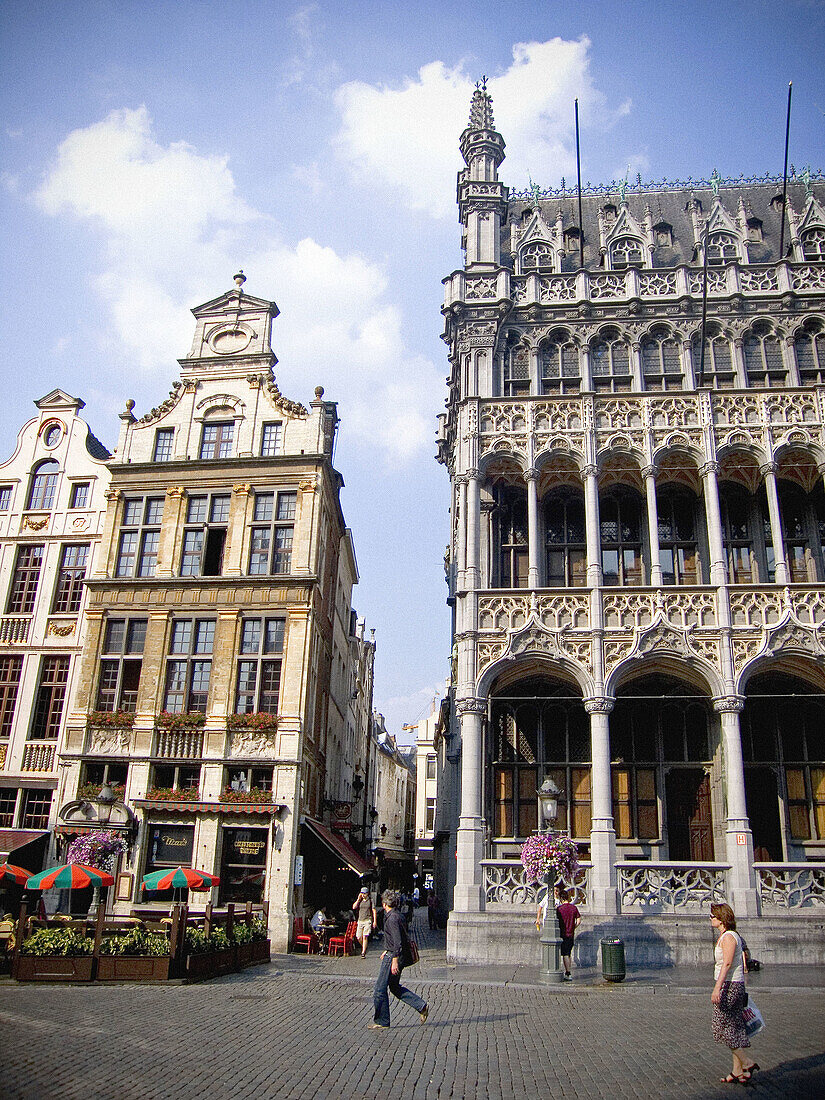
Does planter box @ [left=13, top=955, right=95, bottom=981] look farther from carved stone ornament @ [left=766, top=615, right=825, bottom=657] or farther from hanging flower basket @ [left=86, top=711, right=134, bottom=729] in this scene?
carved stone ornament @ [left=766, top=615, right=825, bottom=657]

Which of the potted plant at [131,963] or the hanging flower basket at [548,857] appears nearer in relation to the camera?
the potted plant at [131,963]

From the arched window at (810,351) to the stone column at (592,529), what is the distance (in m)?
8.12

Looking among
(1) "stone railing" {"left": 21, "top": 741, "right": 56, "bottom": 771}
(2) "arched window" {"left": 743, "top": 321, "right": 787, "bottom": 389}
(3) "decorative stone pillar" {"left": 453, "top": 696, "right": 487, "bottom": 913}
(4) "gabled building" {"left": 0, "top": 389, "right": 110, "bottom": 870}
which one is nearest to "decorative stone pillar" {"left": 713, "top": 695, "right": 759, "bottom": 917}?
(3) "decorative stone pillar" {"left": 453, "top": 696, "right": 487, "bottom": 913}

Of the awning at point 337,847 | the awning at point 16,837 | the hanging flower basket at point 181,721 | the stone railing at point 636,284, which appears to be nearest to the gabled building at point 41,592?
the awning at point 16,837

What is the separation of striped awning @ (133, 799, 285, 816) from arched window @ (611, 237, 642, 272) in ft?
68.6

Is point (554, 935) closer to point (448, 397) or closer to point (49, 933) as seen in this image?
point (49, 933)

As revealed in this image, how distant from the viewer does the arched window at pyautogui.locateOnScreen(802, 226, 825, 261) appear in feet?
91.2

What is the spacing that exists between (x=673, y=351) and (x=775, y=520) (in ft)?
23.6

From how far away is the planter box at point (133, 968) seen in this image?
623 inches

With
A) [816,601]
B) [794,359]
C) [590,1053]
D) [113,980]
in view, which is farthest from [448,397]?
[590,1053]

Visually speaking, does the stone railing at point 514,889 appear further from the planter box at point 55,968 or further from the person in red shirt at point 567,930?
the planter box at point 55,968

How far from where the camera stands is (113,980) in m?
15.8

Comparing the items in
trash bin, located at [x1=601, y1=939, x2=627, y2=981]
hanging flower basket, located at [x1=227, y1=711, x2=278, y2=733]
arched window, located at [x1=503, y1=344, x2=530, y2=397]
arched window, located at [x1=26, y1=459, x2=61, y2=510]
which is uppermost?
arched window, located at [x1=503, y1=344, x2=530, y2=397]

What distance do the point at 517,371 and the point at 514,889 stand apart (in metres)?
16.0
